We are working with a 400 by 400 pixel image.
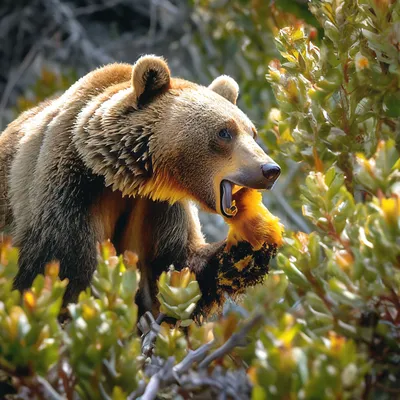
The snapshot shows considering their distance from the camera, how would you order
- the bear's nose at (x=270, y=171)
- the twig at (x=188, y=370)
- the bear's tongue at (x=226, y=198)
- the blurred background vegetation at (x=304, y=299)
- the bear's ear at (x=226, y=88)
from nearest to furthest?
the blurred background vegetation at (x=304, y=299) → the twig at (x=188, y=370) → the bear's nose at (x=270, y=171) → the bear's tongue at (x=226, y=198) → the bear's ear at (x=226, y=88)

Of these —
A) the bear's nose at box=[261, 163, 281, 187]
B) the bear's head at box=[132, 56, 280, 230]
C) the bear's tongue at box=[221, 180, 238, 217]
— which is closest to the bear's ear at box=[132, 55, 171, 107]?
the bear's head at box=[132, 56, 280, 230]

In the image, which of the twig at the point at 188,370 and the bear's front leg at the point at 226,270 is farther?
the bear's front leg at the point at 226,270

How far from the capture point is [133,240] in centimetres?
290

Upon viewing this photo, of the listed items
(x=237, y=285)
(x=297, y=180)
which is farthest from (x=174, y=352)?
(x=297, y=180)

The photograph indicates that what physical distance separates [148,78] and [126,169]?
0.37 m

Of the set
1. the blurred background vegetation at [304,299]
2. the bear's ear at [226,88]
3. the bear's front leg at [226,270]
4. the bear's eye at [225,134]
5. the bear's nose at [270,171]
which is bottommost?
the bear's front leg at [226,270]

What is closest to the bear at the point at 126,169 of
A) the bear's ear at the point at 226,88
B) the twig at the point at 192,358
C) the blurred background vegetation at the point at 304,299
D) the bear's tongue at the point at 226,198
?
the bear's tongue at the point at 226,198

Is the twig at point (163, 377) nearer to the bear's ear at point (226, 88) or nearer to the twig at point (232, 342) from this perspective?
the twig at point (232, 342)

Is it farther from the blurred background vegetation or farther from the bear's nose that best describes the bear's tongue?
the blurred background vegetation

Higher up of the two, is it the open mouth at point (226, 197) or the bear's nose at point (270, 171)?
the bear's nose at point (270, 171)

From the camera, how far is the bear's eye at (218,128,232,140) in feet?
8.52

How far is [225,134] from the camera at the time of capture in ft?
8.54

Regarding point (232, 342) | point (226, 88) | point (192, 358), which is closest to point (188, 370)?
point (192, 358)

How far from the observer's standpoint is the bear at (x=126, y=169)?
2.61 meters
